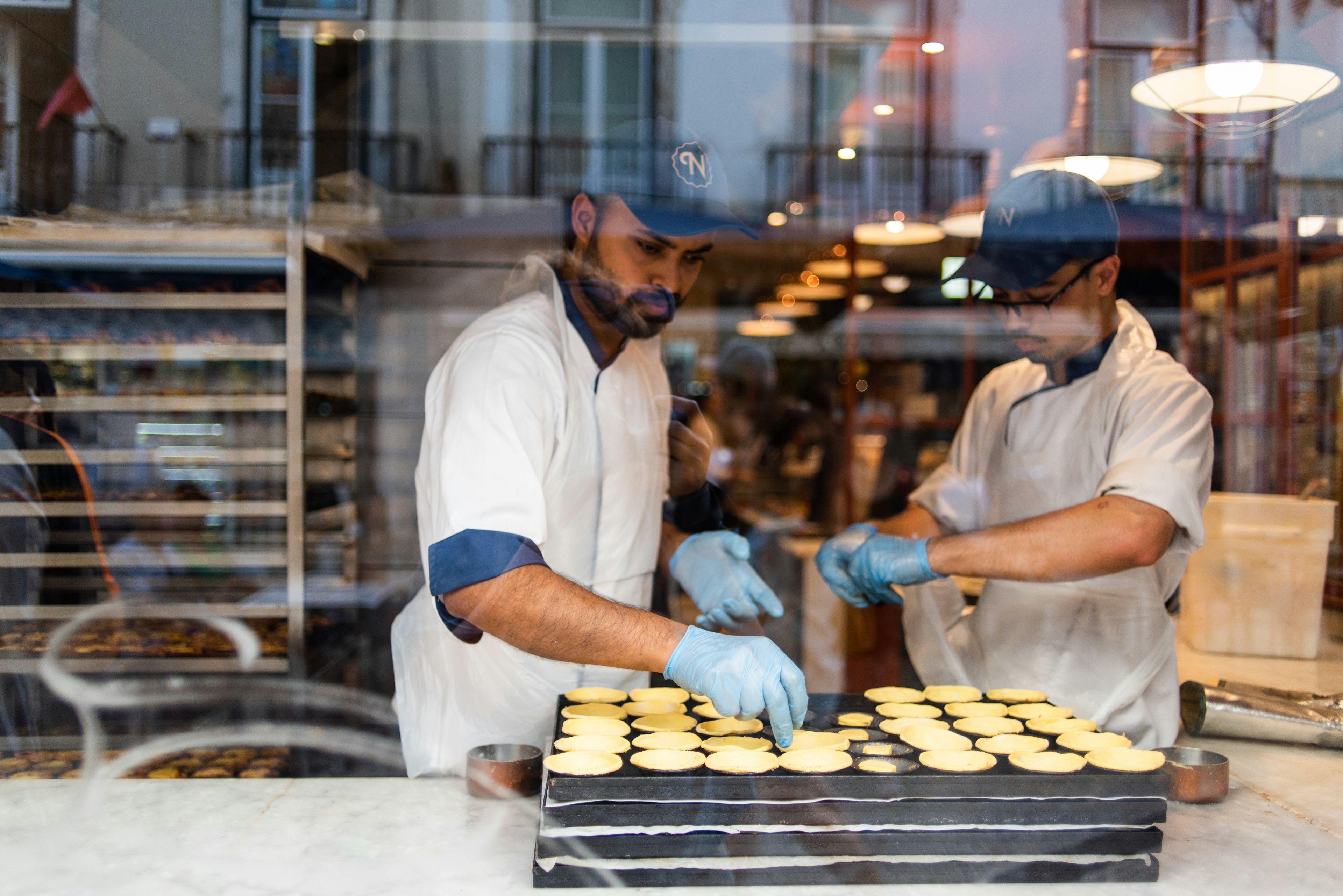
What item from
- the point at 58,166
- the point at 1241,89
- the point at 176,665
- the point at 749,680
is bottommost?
the point at 176,665

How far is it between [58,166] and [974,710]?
238cm

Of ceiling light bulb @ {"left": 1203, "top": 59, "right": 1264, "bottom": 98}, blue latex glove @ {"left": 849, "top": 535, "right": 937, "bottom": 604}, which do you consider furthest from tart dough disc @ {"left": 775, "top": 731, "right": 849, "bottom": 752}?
ceiling light bulb @ {"left": 1203, "top": 59, "right": 1264, "bottom": 98}

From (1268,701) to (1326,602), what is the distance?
0.79 m

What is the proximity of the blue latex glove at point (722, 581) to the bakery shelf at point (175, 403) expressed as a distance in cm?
160

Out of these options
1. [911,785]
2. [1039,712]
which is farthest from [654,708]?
[1039,712]

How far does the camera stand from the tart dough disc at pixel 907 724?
108cm

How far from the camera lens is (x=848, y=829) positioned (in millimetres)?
906

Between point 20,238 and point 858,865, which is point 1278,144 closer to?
point 858,865

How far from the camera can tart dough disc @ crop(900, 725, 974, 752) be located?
101 centimetres

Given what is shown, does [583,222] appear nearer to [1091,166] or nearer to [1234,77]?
[1234,77]

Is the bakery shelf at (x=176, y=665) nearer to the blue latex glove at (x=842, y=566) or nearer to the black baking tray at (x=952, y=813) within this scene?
the blue latex glove at (x=842, y=566)

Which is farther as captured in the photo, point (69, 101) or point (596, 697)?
point (69, 101)

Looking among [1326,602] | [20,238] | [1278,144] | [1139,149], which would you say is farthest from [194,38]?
[1326,602]

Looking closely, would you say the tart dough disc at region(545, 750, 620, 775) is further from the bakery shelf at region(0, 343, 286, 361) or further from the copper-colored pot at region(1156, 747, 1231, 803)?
the bakery shelf at region(0, 343, 286, 361)
